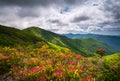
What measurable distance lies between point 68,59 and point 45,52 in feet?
22.6

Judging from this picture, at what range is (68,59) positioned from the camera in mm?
25109

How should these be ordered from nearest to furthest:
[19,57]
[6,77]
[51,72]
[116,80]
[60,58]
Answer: [116,80] → [51,72] → [6,77] → [19,57] → [60,58]

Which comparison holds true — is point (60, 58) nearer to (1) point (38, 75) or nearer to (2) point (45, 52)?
(2) point (45, 52)

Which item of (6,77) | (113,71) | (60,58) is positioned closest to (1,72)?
(6,77)

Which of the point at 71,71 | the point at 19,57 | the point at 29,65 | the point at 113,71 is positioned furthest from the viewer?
the point at 19,57

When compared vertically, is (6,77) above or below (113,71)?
below

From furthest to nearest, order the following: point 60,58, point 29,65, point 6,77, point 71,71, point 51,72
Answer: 1. point 60,58
2. point 29,65
3. point 6,77
4. point 51,72
5. point 71,71

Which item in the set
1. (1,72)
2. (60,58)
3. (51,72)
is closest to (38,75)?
(51,72)

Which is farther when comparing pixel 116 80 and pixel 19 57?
pixel 19 57

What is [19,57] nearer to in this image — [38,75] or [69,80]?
[38,75]

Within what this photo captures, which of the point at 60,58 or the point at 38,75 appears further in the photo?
the point at 60,58

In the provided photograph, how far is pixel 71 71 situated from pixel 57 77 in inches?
64.1

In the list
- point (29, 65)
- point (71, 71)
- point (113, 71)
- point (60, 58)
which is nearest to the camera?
point (113, 71)

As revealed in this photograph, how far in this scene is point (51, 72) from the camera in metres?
16.8
